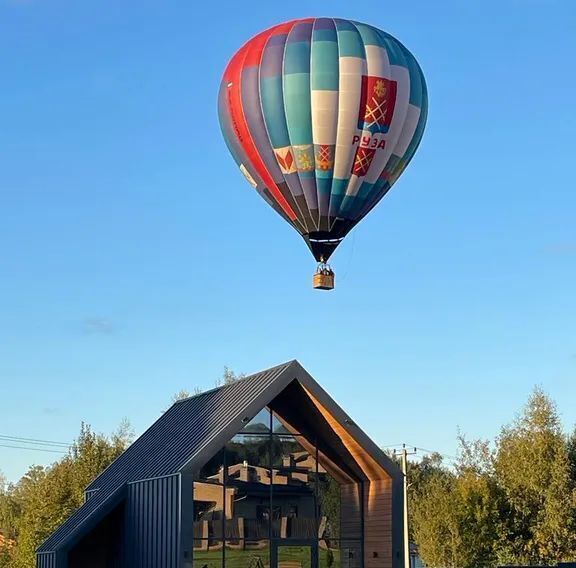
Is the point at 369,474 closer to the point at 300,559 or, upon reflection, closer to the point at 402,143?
the point at 300,559

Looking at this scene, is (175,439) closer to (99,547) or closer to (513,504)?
(99,547)

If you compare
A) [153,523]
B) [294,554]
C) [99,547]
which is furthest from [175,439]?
[294,554]

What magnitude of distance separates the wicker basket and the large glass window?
8.29m

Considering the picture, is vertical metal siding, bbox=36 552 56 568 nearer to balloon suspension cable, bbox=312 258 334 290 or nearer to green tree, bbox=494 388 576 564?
balloon suspension cable, bbox=312 258 334 290

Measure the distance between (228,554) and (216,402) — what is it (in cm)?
461

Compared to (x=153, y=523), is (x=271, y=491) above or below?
above

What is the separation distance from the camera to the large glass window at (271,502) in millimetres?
27109

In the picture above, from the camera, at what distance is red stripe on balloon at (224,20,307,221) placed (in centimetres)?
3566

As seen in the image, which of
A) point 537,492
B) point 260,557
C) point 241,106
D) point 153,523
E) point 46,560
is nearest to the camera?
point 260,557

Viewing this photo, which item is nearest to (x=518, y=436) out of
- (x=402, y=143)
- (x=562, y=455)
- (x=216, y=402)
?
(x=562, y=455)

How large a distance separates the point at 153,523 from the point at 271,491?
2.81m

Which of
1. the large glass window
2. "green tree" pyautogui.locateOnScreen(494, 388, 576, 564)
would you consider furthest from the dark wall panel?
"green tree" pyautogui.locateOnScreen(494, 388, 576, 564)

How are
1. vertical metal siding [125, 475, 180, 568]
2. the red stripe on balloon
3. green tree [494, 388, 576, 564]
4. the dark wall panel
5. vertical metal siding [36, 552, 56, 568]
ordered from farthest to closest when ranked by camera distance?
green tree [494, 388, 576, 564], the red stripe on balloon, the dark wall panel, vertical metal siding [36, 552, 56, 568], vertical metal siding [125, 475, 180, 568]

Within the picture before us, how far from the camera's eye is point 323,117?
3478 centimetres
